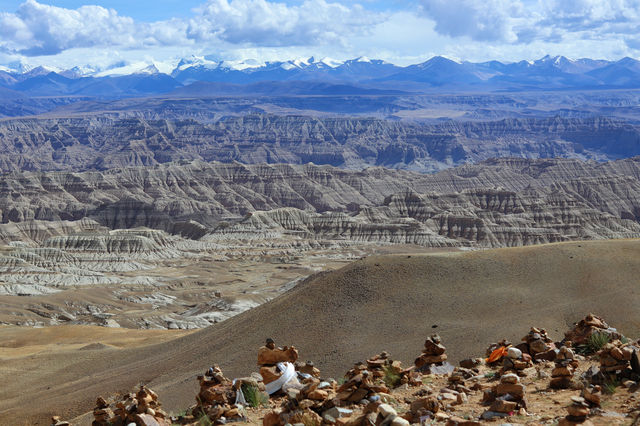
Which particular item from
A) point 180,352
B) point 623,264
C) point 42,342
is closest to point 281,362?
point 180,352

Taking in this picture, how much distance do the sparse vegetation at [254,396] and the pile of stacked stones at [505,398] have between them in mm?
5579

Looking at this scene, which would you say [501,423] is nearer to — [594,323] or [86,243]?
[594,323]

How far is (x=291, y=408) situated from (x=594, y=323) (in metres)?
12.0

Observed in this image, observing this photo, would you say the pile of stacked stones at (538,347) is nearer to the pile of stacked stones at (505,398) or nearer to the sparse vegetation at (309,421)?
the pile of stacked stones at (505,398)

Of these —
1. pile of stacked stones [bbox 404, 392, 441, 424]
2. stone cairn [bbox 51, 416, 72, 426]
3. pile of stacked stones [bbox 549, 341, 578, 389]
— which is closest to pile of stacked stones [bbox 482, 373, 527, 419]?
pile of stacked stones [bbox 404, 392, 441, 424]

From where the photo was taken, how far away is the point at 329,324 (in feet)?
118

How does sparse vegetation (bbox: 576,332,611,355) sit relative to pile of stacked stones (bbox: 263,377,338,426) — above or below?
below

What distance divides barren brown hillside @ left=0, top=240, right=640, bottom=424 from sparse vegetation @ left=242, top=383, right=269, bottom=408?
352 inches

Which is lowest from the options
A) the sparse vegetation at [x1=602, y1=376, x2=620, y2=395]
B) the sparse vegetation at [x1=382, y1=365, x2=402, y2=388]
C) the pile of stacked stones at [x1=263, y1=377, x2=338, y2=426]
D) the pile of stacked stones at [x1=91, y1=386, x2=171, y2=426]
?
the pile of stacked stones at [x1=91, y1=386, x2=171, y2=426]

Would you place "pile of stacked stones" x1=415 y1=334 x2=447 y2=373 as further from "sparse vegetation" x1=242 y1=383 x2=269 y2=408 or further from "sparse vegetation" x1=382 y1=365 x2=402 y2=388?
"sparse vegetation" x1=242 y1=383 x2=269 y2=408

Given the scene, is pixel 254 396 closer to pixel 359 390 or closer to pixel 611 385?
pixel 359 390

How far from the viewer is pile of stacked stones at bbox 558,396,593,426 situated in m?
15.1

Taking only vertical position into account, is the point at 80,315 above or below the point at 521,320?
below

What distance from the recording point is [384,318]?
35938 mm
